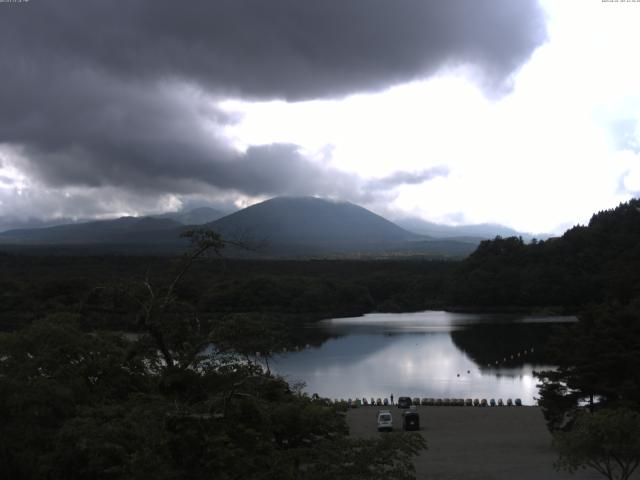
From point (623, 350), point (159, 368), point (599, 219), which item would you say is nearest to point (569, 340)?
point (623, 350)

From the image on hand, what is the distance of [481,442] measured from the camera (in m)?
15.8

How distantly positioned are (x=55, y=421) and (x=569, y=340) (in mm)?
12107

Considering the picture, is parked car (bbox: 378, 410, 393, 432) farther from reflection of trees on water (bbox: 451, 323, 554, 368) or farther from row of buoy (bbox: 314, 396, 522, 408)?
reflection of trees on water (bbox: 451, 323, 554, 368)

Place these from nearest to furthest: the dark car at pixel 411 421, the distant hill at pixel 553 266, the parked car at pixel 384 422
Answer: the parked car at pixel 384 422
the dark car at pixel 411 421
the distant hill at pixel 553 266

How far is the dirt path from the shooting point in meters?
12.3

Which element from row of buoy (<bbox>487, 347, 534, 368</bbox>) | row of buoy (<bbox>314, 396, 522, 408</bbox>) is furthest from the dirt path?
row of buoy (<bbox>487, 347, 534, 368</bbox>)

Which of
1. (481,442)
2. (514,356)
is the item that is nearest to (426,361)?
(514,356)

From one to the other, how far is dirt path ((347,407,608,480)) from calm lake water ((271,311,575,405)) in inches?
176

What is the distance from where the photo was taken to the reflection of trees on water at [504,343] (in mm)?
35438

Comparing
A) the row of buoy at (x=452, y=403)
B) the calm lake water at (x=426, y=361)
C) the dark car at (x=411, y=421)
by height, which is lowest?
the calm lake water at (x=426, y=361)

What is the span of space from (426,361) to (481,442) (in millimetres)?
20719

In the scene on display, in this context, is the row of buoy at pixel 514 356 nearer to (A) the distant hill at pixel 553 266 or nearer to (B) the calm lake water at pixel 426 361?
(B) the calm lake water at pixel 426 361

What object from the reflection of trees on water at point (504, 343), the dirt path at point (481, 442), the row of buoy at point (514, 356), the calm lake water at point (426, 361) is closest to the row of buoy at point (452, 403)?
the dirt path at point (481, 442)

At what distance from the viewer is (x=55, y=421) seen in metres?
6.97
